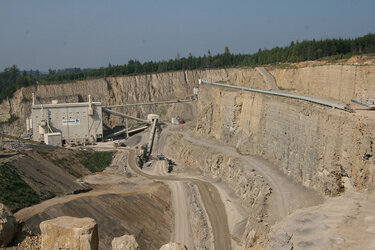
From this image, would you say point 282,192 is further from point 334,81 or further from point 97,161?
point 97,161

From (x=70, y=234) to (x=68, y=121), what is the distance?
5917cm

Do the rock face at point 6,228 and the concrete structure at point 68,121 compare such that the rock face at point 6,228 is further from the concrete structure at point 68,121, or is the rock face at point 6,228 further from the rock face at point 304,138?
the concrete structure at point 68,121

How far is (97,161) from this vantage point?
57.4m

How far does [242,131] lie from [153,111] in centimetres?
3517

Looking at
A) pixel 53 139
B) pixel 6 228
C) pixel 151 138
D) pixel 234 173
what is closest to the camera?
pixel 6 228

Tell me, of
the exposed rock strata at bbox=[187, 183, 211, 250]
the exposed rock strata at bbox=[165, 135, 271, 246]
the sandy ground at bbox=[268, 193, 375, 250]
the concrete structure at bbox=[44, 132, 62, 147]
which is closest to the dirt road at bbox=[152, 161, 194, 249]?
the exposed rock strata at bbox=[187, 183, 211, 250]

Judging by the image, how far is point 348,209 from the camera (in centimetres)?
1942

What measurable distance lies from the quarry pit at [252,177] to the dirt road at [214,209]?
0.37 feet

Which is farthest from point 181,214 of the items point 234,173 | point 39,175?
point 39,175

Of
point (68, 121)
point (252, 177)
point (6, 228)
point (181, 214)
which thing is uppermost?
point (6, 228)

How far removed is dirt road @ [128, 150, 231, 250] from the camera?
3373 centimetres

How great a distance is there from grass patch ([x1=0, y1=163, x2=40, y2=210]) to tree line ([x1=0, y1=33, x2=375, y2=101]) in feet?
140

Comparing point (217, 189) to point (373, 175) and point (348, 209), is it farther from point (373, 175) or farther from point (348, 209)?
point (348, 209)

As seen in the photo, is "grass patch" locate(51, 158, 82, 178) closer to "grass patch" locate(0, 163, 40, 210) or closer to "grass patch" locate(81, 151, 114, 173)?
"grass patch" locate(81, 151, 114, 173)
